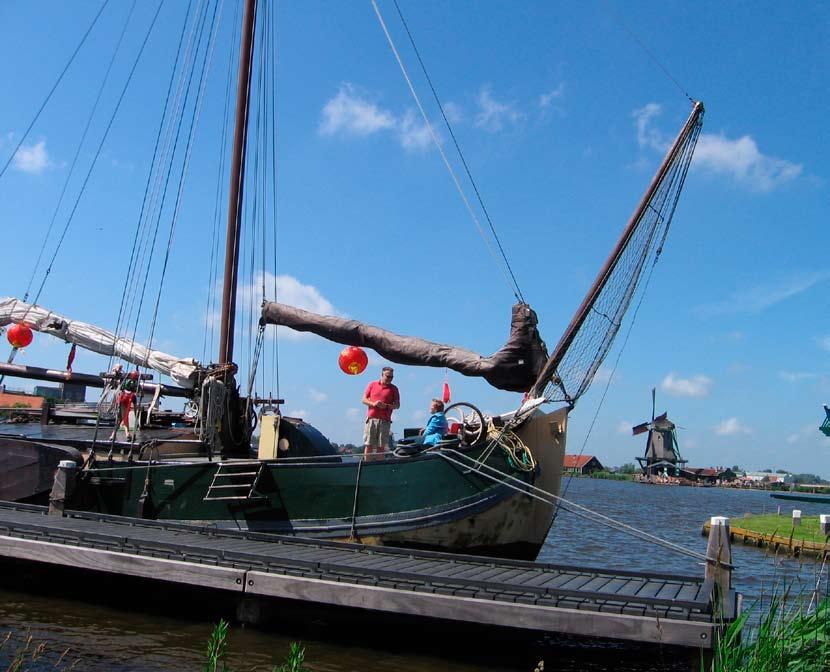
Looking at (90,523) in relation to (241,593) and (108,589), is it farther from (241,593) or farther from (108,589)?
(241,593)

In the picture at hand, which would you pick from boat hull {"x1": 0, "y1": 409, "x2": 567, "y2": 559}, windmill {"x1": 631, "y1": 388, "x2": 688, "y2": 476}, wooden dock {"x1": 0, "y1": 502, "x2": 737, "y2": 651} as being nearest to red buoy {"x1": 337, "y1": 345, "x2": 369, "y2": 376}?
boat hull {"x1": 0, "y1": 409, "x2": 567, "y2": 559}

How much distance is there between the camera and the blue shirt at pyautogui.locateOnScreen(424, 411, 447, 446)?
12.4m

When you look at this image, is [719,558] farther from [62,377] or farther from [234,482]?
[62,377]

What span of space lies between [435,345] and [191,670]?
21.6ft

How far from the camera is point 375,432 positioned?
13.0 metres

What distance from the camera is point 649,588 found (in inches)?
364

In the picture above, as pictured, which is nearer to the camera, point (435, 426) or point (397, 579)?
point (397, 579)

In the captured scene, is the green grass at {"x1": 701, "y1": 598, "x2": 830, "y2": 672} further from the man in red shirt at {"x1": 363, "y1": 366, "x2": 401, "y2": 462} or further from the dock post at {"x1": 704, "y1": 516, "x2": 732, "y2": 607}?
the man in red shirt at {"x1": 363, "y1": 366, "x2": 401, "y2": 462}

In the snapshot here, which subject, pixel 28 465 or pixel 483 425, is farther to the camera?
pixel 28 465

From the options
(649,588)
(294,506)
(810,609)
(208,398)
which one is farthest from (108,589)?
(810,609)

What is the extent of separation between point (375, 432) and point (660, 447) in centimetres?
11885

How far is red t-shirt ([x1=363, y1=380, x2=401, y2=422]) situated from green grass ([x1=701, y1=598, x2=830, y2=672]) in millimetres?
7652

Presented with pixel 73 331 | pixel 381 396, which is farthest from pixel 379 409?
pixel 73 331

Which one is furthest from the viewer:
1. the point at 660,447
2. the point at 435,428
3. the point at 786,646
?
the point at 660,447
